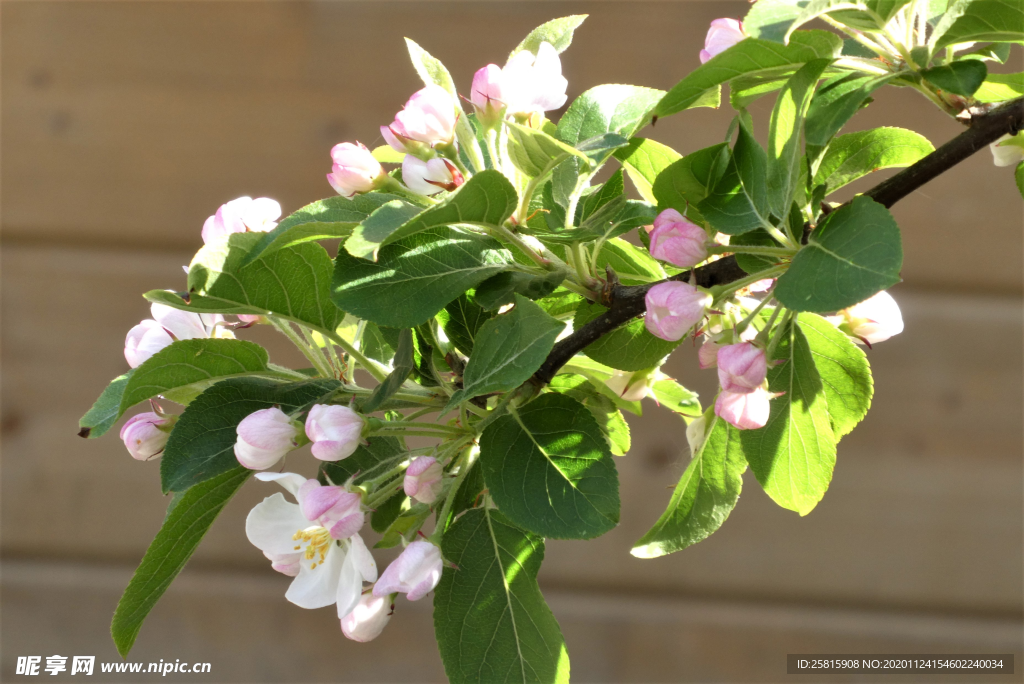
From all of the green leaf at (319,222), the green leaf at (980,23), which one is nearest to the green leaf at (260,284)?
the green leaf at (319,222)

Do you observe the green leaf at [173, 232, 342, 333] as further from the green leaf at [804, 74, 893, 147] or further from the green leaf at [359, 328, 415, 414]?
the green leaf at [804, 74, 893, 147]

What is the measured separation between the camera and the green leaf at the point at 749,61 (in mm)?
237

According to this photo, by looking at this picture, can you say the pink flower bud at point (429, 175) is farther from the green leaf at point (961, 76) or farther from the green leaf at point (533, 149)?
the green leaf at point (961, 76)

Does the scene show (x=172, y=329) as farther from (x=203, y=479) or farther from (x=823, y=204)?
(x=823, y=204)

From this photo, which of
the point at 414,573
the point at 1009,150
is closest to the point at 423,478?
the point at 414,573

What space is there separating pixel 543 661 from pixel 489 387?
13cm

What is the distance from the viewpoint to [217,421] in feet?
0.87

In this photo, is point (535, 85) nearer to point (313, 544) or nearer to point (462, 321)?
point (462, 321)

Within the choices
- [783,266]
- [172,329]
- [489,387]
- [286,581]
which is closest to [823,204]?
[783,266]

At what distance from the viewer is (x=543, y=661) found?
0.98 feet

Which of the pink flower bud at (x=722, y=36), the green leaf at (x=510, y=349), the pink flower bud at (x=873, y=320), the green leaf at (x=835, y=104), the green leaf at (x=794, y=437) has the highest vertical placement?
the pink flower bud at (x=722, y=36)

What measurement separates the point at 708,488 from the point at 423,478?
14 centimetres

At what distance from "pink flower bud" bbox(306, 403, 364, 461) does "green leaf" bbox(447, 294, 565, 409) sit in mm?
37

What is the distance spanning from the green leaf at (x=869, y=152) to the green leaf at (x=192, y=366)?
0.22 meters
